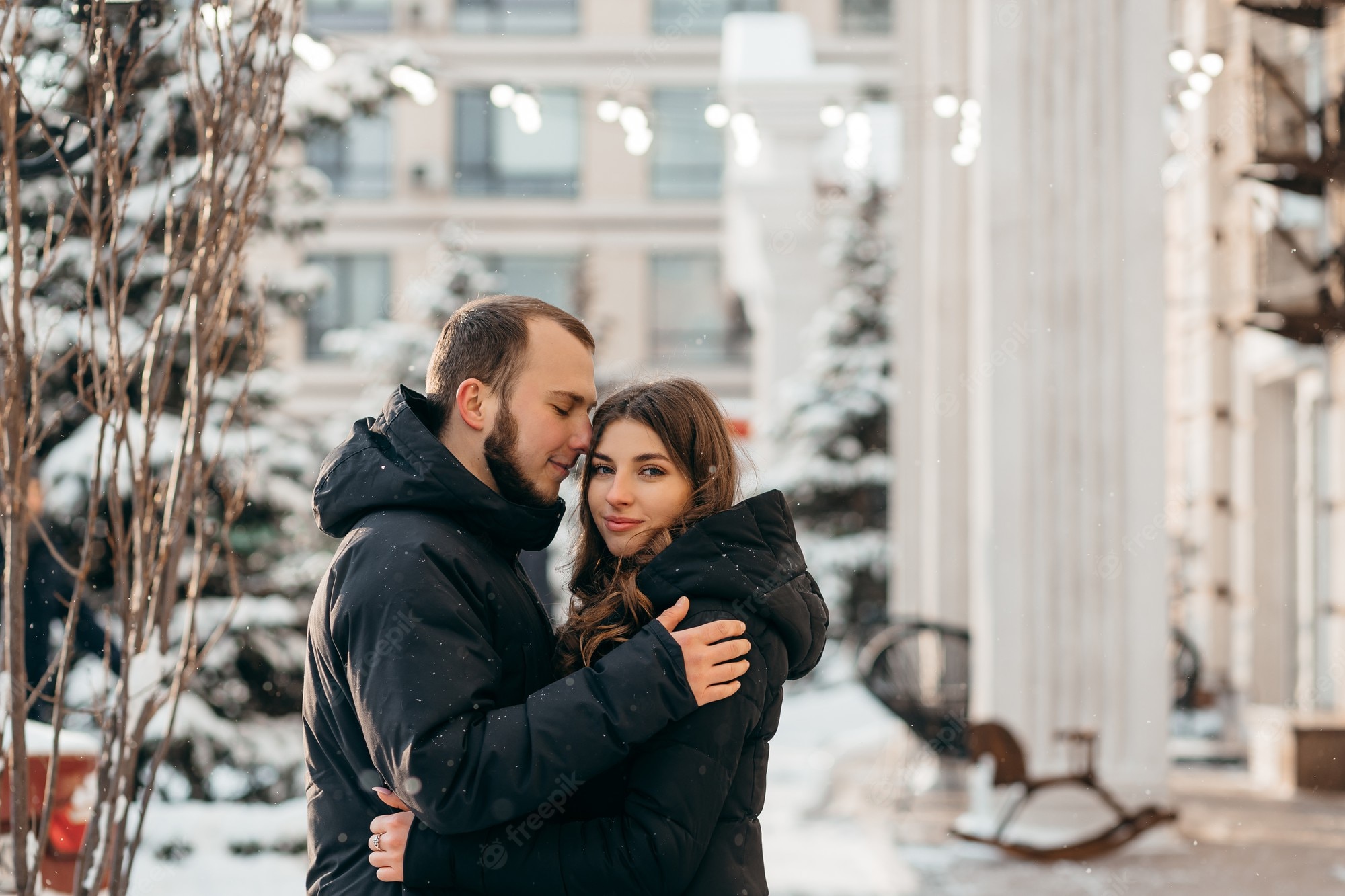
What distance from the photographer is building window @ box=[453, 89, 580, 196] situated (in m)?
29.3

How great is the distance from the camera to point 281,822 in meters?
7.13

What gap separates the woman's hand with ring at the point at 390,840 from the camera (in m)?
2.12

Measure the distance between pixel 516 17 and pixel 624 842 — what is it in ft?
96.0

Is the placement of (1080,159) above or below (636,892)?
above

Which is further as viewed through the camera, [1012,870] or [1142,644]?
[1142,644]

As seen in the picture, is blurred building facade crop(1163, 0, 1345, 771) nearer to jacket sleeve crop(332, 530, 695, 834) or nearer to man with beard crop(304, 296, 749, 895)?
man with beard crop(304, 296, 749, 895)

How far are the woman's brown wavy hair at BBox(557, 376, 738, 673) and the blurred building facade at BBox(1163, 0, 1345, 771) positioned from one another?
6.83 meters

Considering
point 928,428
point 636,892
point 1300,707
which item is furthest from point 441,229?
point 636,892

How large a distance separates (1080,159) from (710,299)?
73.5 ft

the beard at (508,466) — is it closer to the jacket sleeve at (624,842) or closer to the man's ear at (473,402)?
the man's ear at (473,402)

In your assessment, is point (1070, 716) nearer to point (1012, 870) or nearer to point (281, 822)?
point (1012, 870)

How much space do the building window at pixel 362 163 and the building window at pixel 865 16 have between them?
32.5ft
